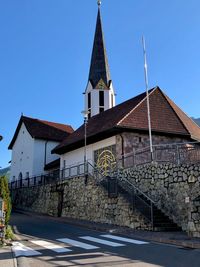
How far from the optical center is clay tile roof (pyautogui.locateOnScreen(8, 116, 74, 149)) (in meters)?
41.3

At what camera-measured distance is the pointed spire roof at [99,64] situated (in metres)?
42.1

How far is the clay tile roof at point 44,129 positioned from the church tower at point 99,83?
5124mm

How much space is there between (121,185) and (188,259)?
9.89 m

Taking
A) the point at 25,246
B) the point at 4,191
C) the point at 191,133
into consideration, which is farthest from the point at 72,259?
the point at 191,133

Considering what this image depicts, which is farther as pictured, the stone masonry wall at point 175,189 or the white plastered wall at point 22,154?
the white plastered wall at point 22,154

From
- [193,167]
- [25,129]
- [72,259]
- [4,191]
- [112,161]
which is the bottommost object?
[72,259]

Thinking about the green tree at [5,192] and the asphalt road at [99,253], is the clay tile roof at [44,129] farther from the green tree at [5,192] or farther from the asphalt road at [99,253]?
the asphalt road at [99,253]

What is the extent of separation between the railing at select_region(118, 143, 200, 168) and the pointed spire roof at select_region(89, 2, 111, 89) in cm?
2199

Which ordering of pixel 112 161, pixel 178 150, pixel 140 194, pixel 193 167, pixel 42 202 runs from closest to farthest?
pixel 193 167 < pixel 178 150 < pixel 140 194 < pixel 112 161 < pixel 42 202

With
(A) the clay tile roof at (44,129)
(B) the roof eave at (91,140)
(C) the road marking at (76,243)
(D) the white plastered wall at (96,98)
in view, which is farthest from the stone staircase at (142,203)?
(A) the clay tile roof at (44,129)

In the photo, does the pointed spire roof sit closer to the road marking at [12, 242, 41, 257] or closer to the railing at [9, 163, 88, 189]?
the railing at [9, 163, 88, 189]

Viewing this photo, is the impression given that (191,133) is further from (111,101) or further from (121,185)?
(111,101)

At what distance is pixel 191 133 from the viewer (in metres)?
25.0

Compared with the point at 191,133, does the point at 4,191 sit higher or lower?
lower
